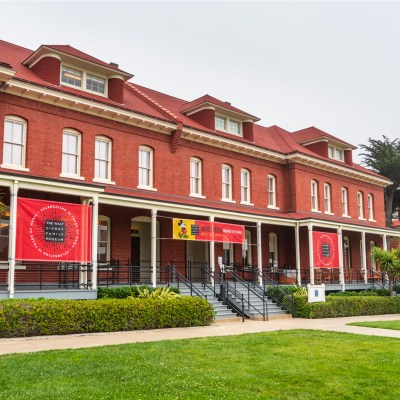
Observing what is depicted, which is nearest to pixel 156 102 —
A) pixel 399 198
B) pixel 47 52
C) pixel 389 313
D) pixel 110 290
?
pixel 47 52

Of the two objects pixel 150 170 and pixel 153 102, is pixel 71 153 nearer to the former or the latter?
pixel 150 170

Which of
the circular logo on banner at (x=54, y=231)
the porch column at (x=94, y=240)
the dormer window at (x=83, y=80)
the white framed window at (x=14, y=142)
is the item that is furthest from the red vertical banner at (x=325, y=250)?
the white framed window at (x=14, y=142)

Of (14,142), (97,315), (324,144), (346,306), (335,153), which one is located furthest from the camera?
(335,153)

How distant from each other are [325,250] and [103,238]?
12.0 metres

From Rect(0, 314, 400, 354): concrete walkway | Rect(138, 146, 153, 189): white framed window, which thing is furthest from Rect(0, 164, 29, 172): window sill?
Rect(0, 314, 400, 354): concrete walkway

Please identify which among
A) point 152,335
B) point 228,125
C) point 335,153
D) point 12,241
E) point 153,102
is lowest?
point 152,335

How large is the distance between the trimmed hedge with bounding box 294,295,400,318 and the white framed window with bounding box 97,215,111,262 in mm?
7963

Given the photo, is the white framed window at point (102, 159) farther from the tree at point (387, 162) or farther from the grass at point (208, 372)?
the tree at point (387, 162)

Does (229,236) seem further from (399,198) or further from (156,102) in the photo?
(399,198)

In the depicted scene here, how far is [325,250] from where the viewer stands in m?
26.1

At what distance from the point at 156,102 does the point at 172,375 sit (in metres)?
19.3

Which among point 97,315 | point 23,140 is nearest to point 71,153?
point 23,140

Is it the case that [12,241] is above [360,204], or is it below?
below

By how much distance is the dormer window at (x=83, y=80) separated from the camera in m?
21.1
